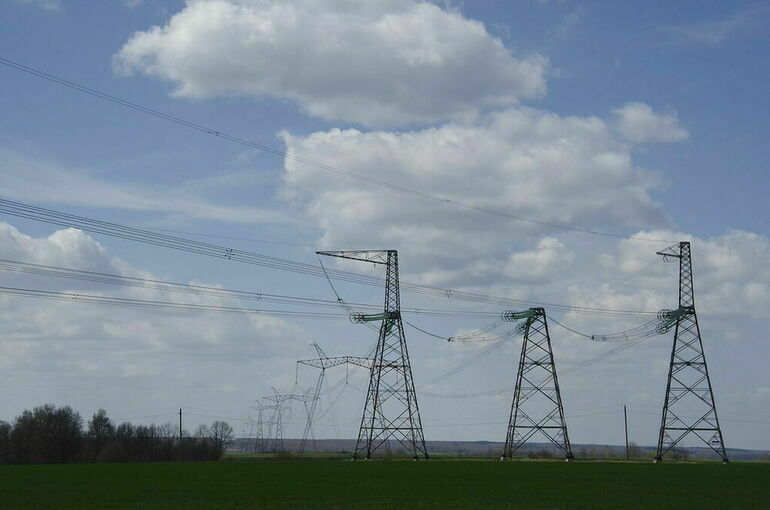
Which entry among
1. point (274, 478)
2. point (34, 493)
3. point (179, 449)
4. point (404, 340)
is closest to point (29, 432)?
point (179, 449)

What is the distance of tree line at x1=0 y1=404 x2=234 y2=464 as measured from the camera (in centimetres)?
13825

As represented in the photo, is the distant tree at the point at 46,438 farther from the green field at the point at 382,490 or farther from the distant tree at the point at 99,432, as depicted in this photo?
the green field at the point at 382,490

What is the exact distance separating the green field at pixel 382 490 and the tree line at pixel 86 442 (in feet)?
241

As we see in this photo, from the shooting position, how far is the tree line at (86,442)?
138250mm

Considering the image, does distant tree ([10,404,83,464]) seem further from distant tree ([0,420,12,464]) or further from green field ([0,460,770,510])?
green field ([0,460,770,510])

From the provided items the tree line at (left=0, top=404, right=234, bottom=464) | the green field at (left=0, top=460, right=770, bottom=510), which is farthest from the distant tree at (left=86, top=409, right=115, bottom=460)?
the green field at (left=0, top=460, right=770, bottom=510)

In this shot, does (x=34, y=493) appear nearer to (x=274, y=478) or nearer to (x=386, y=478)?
(x=274, y=478)

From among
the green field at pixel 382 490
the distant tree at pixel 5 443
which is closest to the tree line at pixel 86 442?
the distant tree at pixel 5 443

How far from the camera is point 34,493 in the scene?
149ft

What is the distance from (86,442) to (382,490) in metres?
114

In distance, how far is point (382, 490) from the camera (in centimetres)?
4859

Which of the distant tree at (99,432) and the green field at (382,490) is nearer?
the green field at (382,490)

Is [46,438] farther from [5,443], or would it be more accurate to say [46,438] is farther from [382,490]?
[382,490]

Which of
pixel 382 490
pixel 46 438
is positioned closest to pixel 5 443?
pixel 46 438
